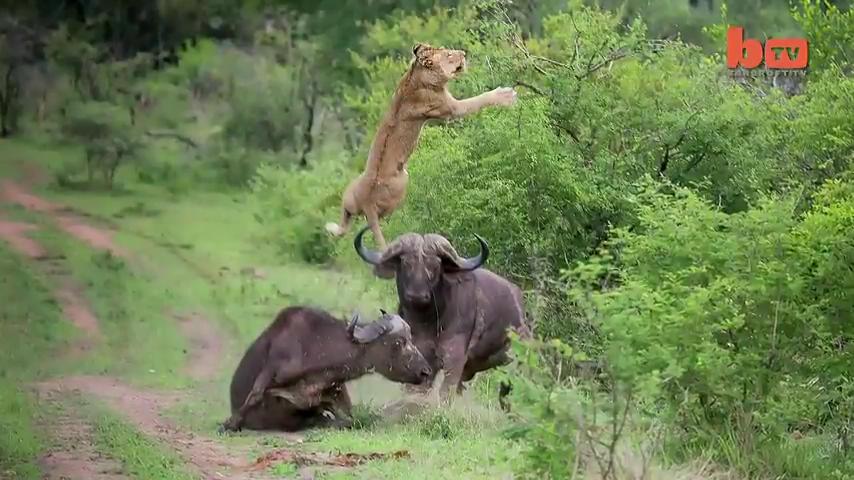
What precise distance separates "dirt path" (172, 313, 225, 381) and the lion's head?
17.7 feet

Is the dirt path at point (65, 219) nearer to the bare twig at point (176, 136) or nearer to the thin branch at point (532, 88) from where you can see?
the bare twig at point (176, 136)

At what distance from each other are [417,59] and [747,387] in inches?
178

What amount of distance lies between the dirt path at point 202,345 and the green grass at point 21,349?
171 centimetres

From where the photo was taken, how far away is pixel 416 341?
526 inches

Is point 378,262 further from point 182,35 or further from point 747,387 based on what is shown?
point 182,35

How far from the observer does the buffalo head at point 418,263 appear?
12.9 meters

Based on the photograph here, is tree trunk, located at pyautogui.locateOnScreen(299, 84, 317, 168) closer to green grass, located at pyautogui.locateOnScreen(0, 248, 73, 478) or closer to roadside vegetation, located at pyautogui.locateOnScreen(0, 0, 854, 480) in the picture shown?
roadside vegetation, located at pyautogui.locateOnScreen(0, 0, 854, 480)

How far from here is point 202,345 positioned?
61.5ft

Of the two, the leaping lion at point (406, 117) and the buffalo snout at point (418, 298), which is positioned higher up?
the leaping lion at point (406, 117)

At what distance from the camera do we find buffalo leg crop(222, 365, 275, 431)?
483 inches

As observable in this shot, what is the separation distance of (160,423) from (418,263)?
2849 mm

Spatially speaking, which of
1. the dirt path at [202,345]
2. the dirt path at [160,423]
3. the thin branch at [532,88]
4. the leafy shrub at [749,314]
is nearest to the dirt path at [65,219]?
the dirt path at [202,345]


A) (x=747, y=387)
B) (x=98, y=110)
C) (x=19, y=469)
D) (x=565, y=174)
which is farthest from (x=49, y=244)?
(x=747, y=387)

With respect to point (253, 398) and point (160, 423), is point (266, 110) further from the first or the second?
point (253, 398)
